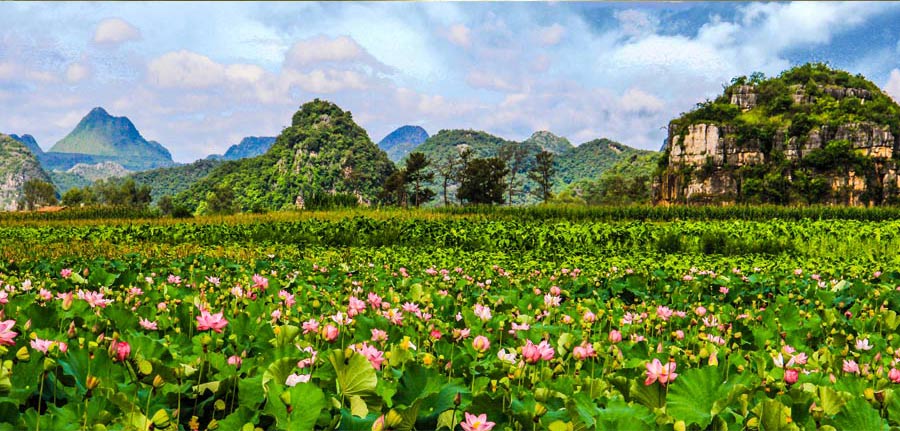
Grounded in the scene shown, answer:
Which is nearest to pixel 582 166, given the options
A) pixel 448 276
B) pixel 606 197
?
pixel 606 197

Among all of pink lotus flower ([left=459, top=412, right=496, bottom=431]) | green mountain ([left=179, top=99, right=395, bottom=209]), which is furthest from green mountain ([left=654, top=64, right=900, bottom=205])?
pink lotus flower ([left=459, top=412, right=496, bottom=431])

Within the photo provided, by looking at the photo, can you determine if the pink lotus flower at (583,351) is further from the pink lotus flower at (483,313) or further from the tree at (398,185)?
the tree at (398,185)

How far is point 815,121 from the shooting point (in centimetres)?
6694

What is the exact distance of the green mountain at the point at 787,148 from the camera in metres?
62.9

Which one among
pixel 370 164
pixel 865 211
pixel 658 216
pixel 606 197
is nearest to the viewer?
pixel 658 216

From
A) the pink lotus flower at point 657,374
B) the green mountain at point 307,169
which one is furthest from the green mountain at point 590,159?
the pink lotus flower at point 657,374

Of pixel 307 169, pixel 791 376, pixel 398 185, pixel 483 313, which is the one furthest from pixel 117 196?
pixel 791 376

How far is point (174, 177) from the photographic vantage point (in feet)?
481

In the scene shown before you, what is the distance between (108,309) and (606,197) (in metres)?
85.4

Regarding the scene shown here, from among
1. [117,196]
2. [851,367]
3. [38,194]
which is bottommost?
[851,367]

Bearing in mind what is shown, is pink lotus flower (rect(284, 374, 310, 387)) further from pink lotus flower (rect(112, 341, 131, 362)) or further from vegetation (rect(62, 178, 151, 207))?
Answer: vegetation (rect(62, 178, 151, 207))

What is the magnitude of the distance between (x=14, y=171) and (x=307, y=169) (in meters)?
106

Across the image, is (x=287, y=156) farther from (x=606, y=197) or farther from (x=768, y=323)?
(x=768, y=323)

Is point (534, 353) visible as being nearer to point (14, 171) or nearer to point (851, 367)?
point (851, 367)
